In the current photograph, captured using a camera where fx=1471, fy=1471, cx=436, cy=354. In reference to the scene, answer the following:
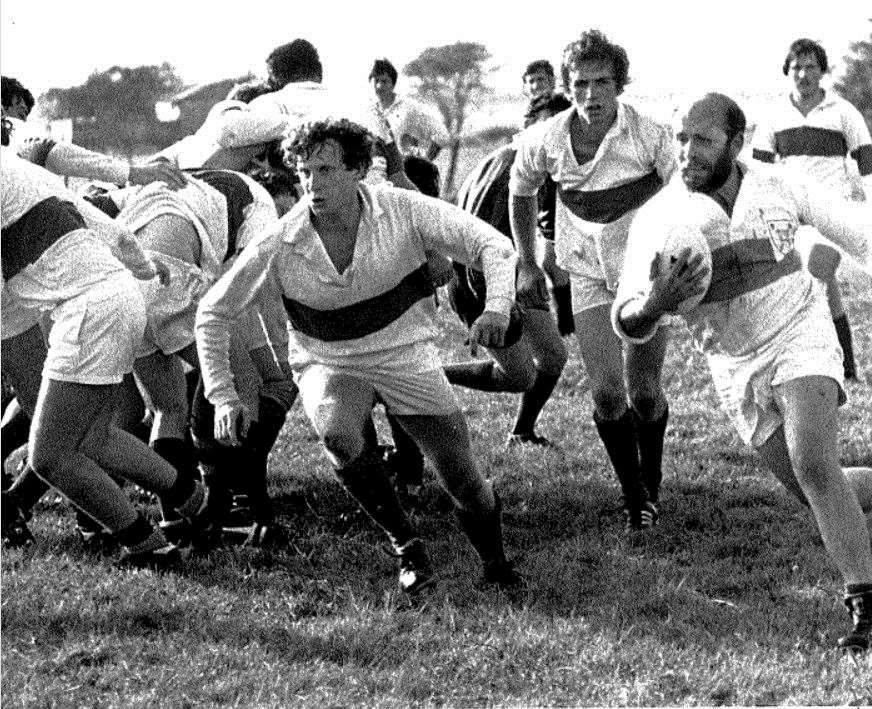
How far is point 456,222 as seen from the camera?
5406mm

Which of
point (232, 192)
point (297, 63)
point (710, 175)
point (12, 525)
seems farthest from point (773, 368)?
point (297, 63)

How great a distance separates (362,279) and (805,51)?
588cm

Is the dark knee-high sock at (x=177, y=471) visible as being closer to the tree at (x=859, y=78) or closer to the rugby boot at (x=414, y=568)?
the rugby boot at (x=414, y=568)

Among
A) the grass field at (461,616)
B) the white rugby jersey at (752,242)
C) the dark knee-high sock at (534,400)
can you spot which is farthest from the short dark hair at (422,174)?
the white rugby jersey at (752,242)

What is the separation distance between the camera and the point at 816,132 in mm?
10359

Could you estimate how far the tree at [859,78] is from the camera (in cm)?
3844

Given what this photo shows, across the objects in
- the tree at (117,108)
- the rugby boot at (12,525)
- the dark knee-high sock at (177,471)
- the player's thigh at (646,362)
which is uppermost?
the player's thigh at (646,362)

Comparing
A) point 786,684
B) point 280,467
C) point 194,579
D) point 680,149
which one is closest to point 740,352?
point 680,149

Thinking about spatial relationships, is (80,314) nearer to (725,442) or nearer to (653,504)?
(653,504)

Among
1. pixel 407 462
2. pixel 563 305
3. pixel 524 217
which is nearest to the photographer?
pixel 524 217

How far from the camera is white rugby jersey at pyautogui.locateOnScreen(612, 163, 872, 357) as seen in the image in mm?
4780

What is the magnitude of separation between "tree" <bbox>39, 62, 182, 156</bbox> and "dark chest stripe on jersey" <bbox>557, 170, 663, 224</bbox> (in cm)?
3676

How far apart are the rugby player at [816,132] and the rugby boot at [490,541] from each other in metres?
5.12

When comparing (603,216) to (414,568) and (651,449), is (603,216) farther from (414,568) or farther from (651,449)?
(414,568)
